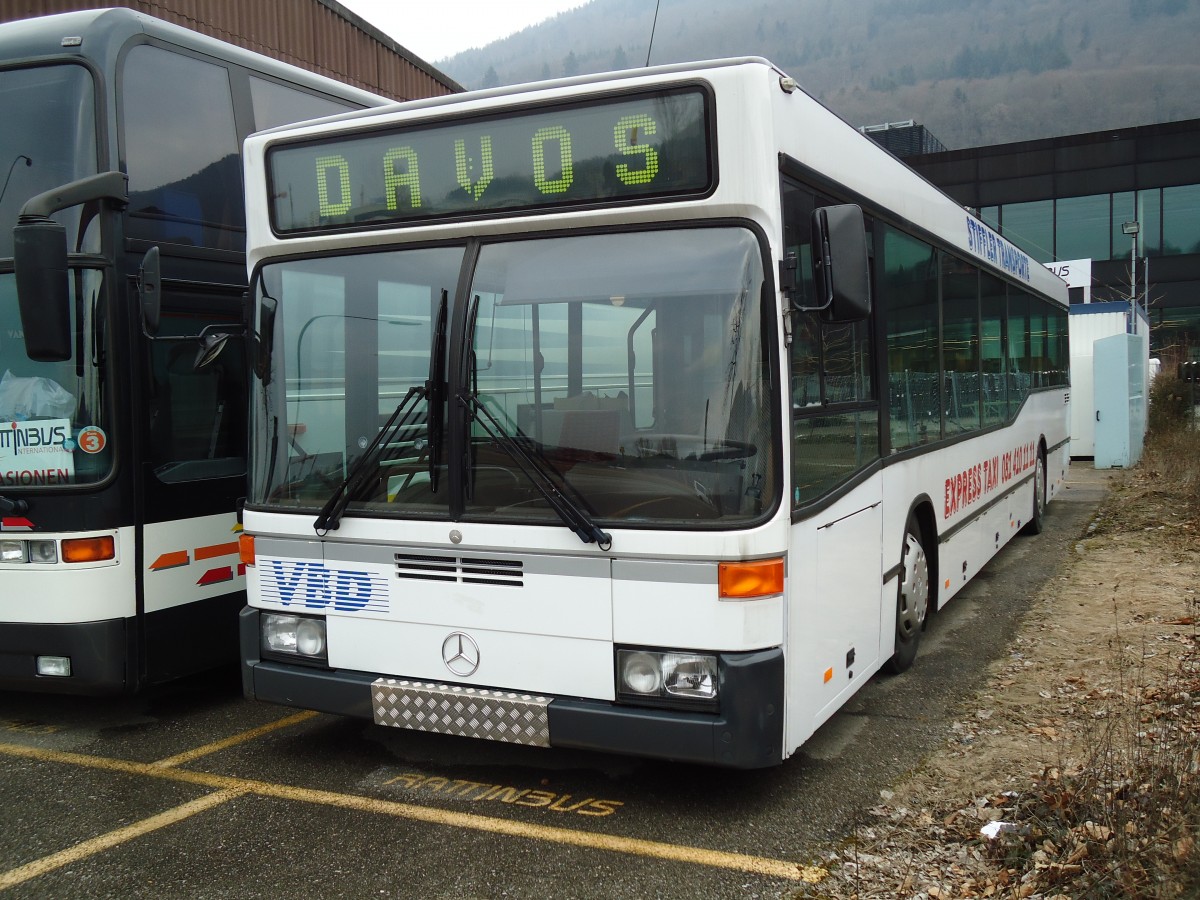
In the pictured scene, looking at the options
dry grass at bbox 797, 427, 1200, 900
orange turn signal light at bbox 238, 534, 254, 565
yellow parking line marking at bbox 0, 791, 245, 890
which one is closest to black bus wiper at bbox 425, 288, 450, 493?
orange turn signal light at bbox 238, 534, 254, 565

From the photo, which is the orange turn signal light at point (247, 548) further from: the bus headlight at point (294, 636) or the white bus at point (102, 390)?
the white bus at point (102, 390)

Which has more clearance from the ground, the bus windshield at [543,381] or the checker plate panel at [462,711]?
the bus windshield at [543,381]

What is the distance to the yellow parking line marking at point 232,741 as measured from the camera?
5391 mm

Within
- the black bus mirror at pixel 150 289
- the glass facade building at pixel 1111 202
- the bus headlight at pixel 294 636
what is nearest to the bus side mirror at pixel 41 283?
the black bus mirror at pixel 150 289

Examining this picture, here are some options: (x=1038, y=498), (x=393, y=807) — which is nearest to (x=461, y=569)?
(x=393, y=807)

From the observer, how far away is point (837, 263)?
14.1ft

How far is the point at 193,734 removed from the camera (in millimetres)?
5848

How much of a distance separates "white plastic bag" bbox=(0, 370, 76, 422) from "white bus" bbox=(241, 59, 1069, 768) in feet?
4.03

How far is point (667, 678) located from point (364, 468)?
1.52 m

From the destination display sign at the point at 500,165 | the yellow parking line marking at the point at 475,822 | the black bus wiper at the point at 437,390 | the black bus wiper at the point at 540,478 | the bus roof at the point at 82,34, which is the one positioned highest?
the bus roof at the point at 82,34

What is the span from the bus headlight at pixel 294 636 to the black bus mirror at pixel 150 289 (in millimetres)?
1481

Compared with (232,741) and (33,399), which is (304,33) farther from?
(232,741)

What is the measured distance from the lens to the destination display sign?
167 inches

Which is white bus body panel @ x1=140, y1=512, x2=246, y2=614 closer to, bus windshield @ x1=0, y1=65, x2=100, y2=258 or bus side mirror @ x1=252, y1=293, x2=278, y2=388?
bus side mirror @ x1=252, y1=293, x2=278, y2=388
